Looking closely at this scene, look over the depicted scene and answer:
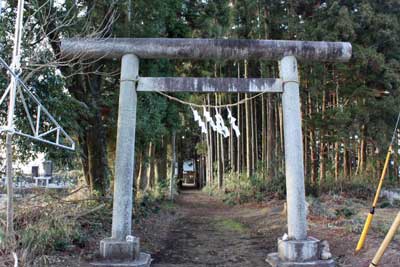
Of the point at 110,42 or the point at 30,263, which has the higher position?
the point at 110,42

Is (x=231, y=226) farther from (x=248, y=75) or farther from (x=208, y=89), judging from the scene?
(x=248, y=75)

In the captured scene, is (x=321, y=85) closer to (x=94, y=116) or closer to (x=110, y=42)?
(x=94, y=116)

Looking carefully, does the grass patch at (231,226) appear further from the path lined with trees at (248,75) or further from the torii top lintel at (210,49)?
the torii top lintel at (210,49)

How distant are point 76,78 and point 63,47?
3119 mm

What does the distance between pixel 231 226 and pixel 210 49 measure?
19.1ft

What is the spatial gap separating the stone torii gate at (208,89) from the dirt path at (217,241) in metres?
0.71

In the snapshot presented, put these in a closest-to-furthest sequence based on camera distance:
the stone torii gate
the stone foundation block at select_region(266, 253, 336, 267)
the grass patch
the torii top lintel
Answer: the stone foundation block at select_region(266, 253, 336, 267)
the stone torii gate
the torii top lintel
the grass patch

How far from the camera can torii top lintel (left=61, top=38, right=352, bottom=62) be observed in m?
5.83

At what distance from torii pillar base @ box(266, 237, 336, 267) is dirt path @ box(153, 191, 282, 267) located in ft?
2.00

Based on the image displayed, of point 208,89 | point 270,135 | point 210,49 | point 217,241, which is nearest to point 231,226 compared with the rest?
point 217,241

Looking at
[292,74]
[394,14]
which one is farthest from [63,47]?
[394,14]

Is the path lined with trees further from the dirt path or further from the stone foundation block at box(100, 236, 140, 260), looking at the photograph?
the dirt path

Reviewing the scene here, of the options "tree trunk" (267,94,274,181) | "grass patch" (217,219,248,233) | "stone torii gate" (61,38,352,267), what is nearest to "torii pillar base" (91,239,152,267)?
"stone torii gate" (61,38,352,267)

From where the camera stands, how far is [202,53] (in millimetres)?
6008
